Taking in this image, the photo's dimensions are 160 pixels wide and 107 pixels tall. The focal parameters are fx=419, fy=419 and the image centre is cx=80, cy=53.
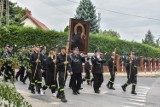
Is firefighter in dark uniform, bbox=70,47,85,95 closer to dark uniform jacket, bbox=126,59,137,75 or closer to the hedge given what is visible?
dark uniform jacket, bbox=126,59,137,75

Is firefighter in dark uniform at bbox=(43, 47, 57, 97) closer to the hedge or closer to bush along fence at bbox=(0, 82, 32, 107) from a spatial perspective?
bush along fence at bbox=(0, 82, 32, 107)

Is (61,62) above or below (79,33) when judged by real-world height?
below

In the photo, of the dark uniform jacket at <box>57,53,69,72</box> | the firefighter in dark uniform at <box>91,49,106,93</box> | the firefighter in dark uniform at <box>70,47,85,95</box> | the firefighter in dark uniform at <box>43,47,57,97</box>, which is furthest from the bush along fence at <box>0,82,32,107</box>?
the firefighter in dark uniform at <box>91,49,106,93</box>

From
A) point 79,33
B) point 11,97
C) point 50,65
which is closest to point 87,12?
point 79,33

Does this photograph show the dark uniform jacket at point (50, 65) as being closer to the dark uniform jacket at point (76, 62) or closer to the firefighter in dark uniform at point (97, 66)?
the dark uniform jacket at point (76, 62)

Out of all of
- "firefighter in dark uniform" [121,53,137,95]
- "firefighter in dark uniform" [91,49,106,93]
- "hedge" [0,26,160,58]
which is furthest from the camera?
"hedge" [0,26,160,58]

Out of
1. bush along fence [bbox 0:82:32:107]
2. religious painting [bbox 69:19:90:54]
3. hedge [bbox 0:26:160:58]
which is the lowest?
bush along fence [bbox 0:82:32:107]

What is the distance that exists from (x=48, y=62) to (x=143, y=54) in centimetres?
3270

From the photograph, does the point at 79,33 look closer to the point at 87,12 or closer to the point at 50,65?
the point at 50,65

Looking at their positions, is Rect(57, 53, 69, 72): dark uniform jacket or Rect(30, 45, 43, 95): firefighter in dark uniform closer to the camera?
Rect(57, 53, 69, 72): dark uniform jacket

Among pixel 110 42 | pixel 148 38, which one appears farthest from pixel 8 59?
pixel 148 38

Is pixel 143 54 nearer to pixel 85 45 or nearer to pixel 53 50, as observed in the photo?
pixel 85 45

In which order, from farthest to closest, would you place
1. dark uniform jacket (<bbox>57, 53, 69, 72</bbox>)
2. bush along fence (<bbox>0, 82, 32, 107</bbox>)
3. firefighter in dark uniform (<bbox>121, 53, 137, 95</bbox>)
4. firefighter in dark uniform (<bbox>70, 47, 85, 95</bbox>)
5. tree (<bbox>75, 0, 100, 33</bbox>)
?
tree (<bbox>75, 0, 100, 33</bbox>) → firefighter in dark uniform (<bbox>121, 53, 137, 95</bbox>) → firefighter in dark uniform (<bbox>70, 47, 85, 95</bbox>) → dark uniform jacket (<bbox>57, 53, 69, 72</bbox>) → bush along fence (<bbox>0, 82, 32, 107</bbox>)

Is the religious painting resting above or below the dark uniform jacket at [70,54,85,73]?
above
